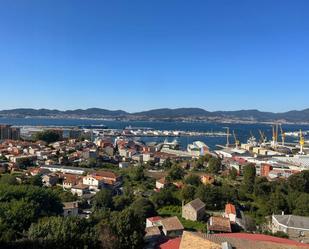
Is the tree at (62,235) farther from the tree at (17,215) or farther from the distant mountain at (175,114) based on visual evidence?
the distant mountain at (175,114)

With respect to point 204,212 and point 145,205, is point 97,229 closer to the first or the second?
point 145,205

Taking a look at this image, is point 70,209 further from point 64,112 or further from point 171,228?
point 64,112

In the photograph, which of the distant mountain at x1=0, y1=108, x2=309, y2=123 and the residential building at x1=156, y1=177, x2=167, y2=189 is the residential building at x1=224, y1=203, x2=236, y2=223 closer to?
the residential building at x1=156, y1=177, x2=167, y2=189

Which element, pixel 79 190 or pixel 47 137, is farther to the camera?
pixel 47 137

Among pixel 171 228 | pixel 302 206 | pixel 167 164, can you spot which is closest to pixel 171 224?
pixel 171 228

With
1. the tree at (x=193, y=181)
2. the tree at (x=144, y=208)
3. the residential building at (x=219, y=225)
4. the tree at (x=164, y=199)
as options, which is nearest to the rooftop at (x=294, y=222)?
the residential building at (x=219, y=225)
